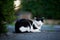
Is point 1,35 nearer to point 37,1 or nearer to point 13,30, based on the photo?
point 13,30

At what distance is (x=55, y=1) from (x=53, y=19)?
0.11 m

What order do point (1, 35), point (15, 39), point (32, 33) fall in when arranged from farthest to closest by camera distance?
1. point (1, 35)
2. point (32, 33)
3. point (15, 39)

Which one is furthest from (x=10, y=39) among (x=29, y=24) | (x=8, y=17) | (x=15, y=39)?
(x=8, y=17)

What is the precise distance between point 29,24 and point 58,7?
8.82 ft

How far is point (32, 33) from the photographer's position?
3.93 m

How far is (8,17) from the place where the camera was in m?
4.39

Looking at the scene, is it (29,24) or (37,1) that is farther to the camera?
(29,24)

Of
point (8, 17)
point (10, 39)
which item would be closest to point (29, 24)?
point (10, 39)

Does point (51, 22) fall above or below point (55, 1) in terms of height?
below

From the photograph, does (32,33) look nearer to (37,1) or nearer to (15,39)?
(15,39)

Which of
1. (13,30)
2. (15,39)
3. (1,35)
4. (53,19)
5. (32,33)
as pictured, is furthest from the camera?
(13,30)

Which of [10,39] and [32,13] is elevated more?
[32,13]

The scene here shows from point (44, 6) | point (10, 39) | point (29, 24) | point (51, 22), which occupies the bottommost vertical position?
point (10, 39)

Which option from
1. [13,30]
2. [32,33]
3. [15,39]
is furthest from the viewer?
[13,30]
